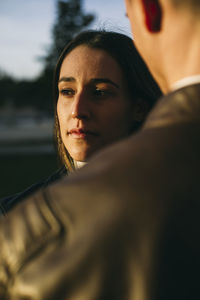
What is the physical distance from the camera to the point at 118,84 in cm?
221

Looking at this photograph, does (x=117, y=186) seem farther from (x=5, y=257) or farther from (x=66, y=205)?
(x=5, y=257)

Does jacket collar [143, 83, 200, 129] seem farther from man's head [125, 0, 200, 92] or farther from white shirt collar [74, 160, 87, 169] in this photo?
white shirt collar [74, 160, 87, 169]

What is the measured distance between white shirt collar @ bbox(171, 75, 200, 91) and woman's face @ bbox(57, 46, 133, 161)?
3.98ft

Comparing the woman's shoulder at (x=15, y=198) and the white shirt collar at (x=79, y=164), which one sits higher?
the white shirt collar at (x=79, y=164)

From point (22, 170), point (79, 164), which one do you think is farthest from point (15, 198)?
point (22, 170)

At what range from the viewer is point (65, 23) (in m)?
35.3

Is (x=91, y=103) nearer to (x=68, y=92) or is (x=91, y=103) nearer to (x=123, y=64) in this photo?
(x=68, y=92)

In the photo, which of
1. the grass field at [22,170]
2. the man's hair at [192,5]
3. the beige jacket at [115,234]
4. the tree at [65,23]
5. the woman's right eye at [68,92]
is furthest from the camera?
the tree at [65,23]

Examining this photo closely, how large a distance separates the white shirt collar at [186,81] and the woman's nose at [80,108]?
121 centimetres

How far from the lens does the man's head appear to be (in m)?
0.85

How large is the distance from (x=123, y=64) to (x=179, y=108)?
1.49 metres

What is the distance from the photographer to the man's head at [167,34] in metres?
0.85

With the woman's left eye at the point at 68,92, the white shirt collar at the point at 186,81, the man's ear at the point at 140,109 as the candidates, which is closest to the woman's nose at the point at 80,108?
the woman's left eye at the point at 68,92

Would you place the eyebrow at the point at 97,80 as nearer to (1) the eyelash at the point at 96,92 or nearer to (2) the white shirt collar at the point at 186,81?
(1) the eyelash at the point at 96,92
